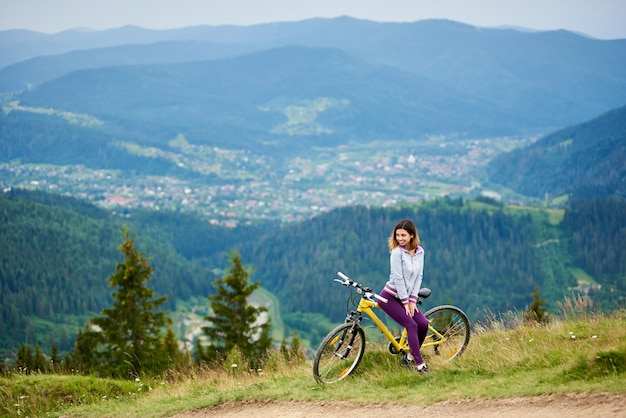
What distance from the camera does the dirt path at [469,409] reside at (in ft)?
29.5

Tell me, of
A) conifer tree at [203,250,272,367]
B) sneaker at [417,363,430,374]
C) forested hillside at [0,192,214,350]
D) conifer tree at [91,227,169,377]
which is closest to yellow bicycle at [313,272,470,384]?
sneaker at [417,363,430,374]

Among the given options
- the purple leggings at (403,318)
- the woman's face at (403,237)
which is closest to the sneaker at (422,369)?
the purple leggings at (403,318)

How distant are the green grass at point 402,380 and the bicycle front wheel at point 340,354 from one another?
0.27m

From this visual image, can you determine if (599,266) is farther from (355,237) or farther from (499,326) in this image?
(499,326)

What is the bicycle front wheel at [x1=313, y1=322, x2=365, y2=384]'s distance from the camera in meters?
11.9

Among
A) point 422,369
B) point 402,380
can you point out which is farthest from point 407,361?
point 402,380

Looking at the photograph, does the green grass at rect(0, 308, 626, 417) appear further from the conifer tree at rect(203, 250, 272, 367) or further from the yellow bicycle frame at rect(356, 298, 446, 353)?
the conifer tree at rect(203, 250, 272, 367)

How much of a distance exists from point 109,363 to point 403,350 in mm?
25068

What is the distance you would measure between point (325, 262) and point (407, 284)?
6932 inches

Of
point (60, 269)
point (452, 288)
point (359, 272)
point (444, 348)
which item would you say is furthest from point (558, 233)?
point (444, 348)

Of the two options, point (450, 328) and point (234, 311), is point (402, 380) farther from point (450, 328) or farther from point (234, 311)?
point (234, 311)

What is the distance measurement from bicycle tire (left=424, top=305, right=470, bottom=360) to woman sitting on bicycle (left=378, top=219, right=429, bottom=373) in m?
1.11

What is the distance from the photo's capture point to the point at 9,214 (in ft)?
576

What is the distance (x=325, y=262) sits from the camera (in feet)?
613
